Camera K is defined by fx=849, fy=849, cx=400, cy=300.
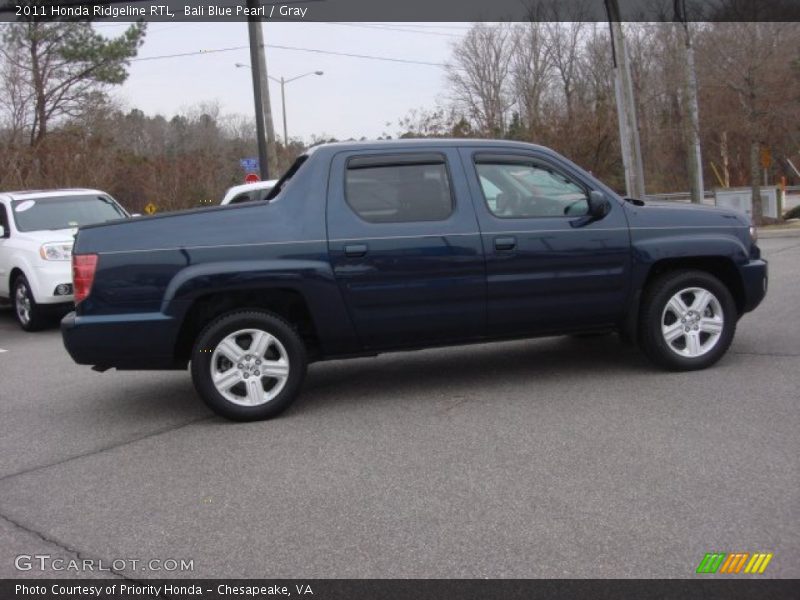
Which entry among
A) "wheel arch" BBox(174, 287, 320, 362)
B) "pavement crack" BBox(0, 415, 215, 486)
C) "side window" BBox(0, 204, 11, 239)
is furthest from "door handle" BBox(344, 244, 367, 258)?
"side window" BBox(0, 204, 11, 239)

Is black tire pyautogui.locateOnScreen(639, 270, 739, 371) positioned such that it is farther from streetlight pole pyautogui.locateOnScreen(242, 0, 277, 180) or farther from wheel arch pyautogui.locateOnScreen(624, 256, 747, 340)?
streetlight pole pyautogui.locateOnScreen(242, 0, 277, 180)

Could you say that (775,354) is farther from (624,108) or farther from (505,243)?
(624,108)

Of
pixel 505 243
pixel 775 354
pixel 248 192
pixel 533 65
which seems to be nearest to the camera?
pixel 505 243

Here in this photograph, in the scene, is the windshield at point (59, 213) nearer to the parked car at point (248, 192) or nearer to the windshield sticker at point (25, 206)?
the windshield sticker at point (25, 206)

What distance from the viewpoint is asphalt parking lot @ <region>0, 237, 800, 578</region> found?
372cm

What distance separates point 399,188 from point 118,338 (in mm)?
2185

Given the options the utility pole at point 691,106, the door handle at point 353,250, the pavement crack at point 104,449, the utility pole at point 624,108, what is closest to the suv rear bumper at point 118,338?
the pavement crack at point 104,449

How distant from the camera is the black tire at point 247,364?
567 centimetres

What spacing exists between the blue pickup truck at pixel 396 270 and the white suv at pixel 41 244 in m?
4.78

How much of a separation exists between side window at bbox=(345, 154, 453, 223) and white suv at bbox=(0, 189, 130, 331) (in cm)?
521

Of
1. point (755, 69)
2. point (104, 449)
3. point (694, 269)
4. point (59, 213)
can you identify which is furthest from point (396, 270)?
point (755, 69)

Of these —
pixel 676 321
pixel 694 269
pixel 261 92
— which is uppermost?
pixel 261 92

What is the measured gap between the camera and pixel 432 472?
4.67m
